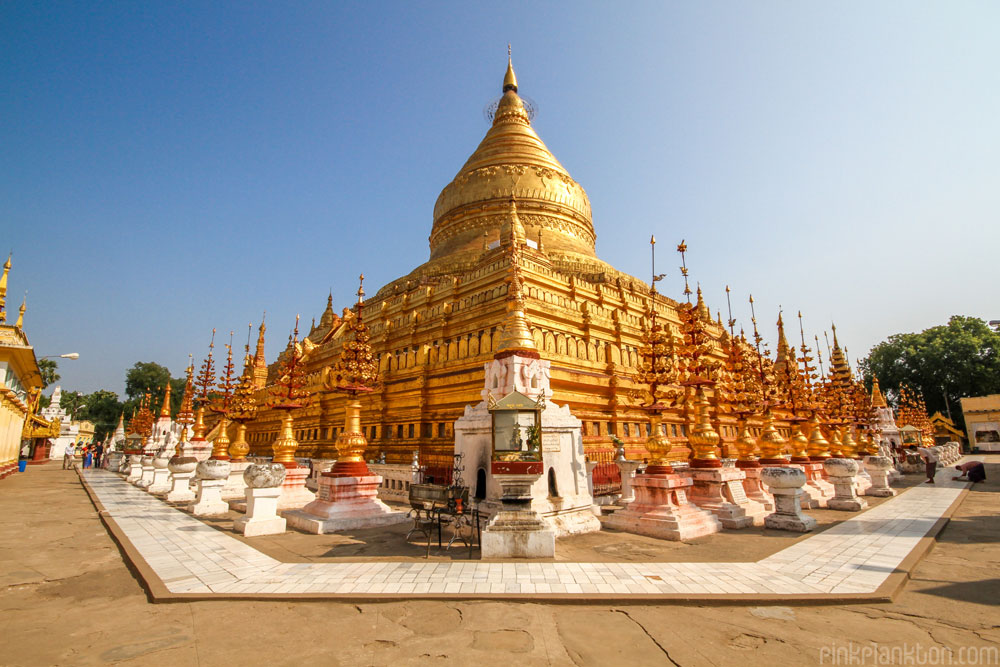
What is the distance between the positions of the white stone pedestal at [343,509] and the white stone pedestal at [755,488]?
896 centimetres

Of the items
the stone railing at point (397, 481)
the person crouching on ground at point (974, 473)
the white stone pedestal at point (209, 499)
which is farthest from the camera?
the person crouching on ground at point (974, 473)

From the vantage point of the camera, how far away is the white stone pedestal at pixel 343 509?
9.91 m

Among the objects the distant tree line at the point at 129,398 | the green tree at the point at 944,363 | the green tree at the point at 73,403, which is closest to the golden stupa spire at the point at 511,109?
the green tree at the point at 944,363

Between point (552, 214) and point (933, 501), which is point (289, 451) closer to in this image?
point (933, 501)

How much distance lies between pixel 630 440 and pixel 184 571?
1597cm

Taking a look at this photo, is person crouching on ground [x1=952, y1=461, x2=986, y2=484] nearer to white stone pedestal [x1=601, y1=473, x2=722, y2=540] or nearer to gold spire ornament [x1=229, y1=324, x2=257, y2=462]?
white stone pedestal [x1=601, y1=473, x2=722, y2=540]

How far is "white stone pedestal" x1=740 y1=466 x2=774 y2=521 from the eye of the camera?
12320 mm

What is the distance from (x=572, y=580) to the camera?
5.93 metres

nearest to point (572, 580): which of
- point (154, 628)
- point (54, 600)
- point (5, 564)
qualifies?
point (154, 628)

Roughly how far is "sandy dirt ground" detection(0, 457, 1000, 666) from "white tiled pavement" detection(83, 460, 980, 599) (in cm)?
36

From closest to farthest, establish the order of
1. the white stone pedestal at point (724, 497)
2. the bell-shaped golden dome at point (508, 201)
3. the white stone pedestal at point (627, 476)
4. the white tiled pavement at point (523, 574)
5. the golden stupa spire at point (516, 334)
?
A: the white tiled pavement at point (523, 574), the golden stupa spire at point (516, 334), the white stone pedestal at point (724, 497), the white stone pedestal at point (627, 476), the bell-shaped golden dome at point (508, 201)

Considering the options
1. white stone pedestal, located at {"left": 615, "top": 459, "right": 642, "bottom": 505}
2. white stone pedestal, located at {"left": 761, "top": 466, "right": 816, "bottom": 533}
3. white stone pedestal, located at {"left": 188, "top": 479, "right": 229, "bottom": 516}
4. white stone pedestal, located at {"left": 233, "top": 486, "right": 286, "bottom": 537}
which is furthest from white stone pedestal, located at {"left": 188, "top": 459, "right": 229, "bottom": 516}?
white stone pedestal, located at {"left": 761, "top": 466, "right": 816, "bottom": 533}

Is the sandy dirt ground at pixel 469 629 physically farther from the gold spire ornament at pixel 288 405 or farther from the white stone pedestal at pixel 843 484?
the white stone pedestal at pixel 843 484

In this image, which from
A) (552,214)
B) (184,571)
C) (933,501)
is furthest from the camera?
(552,214)
